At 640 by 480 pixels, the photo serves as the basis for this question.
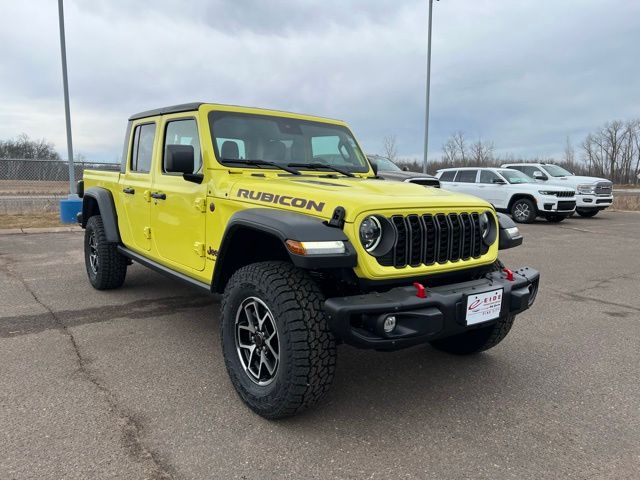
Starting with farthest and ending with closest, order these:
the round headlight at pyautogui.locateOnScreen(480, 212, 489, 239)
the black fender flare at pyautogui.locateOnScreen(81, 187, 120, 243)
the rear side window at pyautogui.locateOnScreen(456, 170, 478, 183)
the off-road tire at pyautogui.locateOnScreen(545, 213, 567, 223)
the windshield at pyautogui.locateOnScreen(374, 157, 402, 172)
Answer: the rear side window at pyautogui.locateOnScreen(456, 170, 478, 183), the off-road tire at pyautogui.locateOnScreen(545, 213, 567, 223), the windshield at pyautogui.locateOnScreen(374, 157, 402, 172), the black fender flare at pyautogui.locateOnScreen(81, 187, 120, 243), the round headlight at pyautogui.locateOnScreen(480, 212, 489, 239)

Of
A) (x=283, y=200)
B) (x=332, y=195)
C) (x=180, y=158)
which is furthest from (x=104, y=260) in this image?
(x=332, y=195)

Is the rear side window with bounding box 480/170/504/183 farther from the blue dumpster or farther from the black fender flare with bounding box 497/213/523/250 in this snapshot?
the black fender flare with bounding box 497/213/523/250

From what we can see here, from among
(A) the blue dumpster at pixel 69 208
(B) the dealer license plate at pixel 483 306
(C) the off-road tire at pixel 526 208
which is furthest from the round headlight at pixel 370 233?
(C) the off-road tire at pixel 526 208

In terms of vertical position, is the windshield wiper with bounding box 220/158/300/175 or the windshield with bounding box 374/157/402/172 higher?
the windshield with bounding box 374/157/402/172

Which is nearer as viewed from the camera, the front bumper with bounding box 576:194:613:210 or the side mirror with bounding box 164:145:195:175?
A: the side mirror with bounding box 164:145:195:175

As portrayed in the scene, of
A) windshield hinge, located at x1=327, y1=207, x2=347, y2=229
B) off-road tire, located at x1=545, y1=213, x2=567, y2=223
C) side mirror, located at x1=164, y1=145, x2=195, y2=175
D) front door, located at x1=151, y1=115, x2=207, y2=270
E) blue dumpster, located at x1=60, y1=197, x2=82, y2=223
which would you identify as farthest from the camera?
off-road tire, located at x1=545, y1=213, x2=567, y2=223

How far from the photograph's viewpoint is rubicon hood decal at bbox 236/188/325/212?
9.40 ft

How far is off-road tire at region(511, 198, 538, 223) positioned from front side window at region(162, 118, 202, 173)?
12.2 m

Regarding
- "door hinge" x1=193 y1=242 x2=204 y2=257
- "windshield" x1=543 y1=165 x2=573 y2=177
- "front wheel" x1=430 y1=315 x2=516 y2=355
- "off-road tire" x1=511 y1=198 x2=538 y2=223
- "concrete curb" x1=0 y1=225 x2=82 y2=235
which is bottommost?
"front wheel" x1=430 y1=315 x2=516 y2=355

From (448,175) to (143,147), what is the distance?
12.6 meters

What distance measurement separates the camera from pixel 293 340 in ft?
8.41

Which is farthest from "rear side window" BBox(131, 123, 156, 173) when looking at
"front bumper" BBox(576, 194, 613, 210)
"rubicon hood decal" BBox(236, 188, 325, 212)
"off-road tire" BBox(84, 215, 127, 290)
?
"front bumper" BBox(576, 194, 613, 210)

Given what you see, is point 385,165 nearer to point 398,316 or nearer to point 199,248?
point 199,248

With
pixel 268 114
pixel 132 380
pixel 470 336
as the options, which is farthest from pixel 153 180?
pixel 470 336
